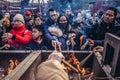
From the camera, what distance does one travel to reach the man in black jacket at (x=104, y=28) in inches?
182

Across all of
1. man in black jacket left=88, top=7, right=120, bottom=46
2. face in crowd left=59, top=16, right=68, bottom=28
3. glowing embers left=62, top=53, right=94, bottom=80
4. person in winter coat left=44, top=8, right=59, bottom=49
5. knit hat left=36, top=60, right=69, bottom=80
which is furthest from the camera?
face in crowd left=59, top=16, right=68, bottom=28

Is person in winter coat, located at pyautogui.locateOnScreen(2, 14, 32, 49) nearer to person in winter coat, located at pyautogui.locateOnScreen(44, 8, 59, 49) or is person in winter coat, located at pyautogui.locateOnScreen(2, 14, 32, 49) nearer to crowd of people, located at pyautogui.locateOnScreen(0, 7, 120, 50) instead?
crowd of people, located at pyautogui.locateOnScreen(0, 7, 120, 50)

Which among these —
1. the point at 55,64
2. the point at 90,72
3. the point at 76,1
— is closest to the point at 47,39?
the point at 90,72

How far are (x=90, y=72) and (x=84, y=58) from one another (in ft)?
0.91

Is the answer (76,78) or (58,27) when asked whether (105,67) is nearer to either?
(76,78)

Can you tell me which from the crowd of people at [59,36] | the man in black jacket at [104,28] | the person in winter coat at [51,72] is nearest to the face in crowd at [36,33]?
the crowd of people at [59,36]

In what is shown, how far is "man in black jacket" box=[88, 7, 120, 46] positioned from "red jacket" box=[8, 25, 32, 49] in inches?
55.9

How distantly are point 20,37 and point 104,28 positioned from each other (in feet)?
6.26

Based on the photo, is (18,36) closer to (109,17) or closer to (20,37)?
(20,37)

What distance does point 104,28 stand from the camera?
481cm

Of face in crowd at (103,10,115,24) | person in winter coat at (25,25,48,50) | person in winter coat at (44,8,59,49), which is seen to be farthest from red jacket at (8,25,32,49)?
face in crowd at (103,10,115,24)

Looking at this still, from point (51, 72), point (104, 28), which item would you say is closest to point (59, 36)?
point (104, 28)

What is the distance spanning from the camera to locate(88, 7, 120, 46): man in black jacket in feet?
15.2

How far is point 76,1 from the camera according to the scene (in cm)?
1822
